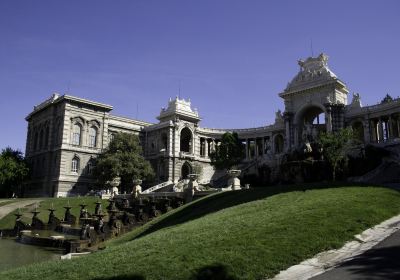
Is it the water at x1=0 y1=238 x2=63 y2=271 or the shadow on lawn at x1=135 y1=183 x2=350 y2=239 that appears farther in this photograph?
the shadow on lawn at x1=135 y1=183 x2=350 y2=239

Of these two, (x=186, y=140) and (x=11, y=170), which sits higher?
(x=186, y=140)

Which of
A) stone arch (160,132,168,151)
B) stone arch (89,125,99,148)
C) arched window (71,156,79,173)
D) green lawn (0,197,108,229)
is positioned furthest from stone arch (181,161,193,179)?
green lawn (0,197,108,229)

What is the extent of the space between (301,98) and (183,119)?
2496 centimetres

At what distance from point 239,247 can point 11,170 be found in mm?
66410

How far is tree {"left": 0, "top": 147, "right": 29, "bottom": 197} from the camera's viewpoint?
68750 millimetres

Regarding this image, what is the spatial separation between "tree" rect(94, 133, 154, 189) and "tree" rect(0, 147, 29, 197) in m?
14.1

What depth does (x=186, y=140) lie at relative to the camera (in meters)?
90.2

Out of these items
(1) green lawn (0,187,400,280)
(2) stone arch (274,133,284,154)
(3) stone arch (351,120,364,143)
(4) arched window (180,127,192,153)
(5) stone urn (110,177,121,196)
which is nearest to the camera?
(1) green lawn (0,187,400,280)

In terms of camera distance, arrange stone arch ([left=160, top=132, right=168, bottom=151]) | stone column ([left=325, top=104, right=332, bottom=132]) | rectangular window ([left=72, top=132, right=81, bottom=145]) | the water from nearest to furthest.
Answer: the water
stone column ([left=325, top=104, right=332, bottom=132])
rectangular window ([left=72, top=132, right=81, bottom=145])
stone arch ([left=160, top=132, right=168, bottom=151])

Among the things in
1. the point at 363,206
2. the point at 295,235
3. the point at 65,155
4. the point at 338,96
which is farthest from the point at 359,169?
the point at 65,155

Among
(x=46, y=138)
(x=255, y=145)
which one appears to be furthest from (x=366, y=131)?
(x=46, y=138)

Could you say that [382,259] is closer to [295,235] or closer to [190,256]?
[295,235]

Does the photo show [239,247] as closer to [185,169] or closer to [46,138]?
[185,169]

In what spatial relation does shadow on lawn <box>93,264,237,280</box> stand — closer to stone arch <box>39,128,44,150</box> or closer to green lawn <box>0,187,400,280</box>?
green lawn <box>0,187,400,280</box>
